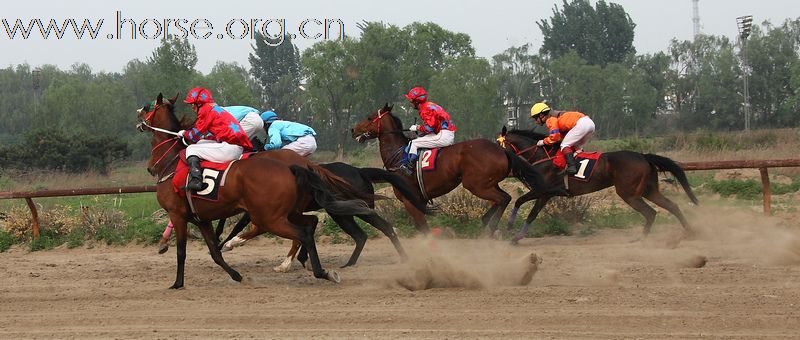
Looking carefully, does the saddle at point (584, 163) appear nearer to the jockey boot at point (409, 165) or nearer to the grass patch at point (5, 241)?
the jockey boot at point (409, 165)

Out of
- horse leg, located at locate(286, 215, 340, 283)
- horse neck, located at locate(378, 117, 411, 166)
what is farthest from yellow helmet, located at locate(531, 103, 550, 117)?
horse leg, located at locate(286, 215, 340, 283)

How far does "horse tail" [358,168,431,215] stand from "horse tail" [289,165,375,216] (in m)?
0.75

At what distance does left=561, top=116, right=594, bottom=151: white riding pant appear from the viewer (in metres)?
11.8

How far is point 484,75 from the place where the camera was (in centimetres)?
5453

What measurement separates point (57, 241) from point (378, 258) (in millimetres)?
5678

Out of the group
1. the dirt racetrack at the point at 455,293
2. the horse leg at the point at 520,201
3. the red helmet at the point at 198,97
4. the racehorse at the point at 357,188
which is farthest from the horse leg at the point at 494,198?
the red helmet at the point at 198,97

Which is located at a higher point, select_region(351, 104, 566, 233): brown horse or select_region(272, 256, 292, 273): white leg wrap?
select_region(351, 104, 566, 233): brown horse

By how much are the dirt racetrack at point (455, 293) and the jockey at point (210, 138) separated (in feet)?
4.14

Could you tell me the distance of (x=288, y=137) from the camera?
36.8ft

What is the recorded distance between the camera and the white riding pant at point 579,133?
1181 centimetres

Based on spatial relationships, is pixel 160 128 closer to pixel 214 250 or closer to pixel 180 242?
pixel 180 242

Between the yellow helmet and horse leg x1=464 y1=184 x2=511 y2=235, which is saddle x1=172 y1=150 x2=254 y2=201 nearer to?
horse leg x1=464 y1=184 x2=511 y2=235

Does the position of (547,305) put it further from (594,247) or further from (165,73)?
(165,73)

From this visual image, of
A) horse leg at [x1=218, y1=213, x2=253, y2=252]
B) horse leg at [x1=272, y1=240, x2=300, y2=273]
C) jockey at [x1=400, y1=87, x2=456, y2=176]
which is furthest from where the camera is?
jockey at [x1=400, y1=87, x2=456, y2=176]
